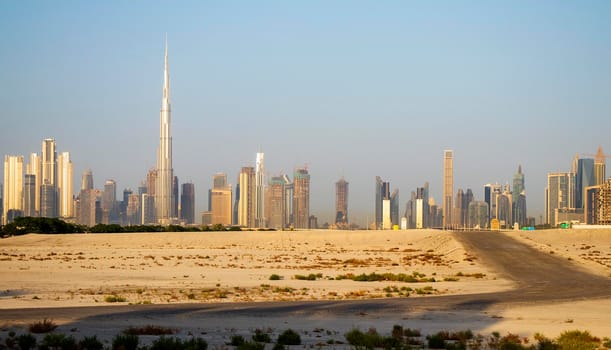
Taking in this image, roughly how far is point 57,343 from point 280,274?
109 ft

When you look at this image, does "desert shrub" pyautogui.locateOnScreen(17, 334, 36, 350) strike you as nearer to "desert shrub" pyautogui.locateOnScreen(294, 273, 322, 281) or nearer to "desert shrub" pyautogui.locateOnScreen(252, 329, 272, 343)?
"desert shrub" pyautogui.locateOnScreen(252, 329, 272, 343)

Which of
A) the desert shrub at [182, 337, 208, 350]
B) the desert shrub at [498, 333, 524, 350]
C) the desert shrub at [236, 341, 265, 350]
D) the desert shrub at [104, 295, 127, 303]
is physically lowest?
the desert shrub at [104, 295, 127, 303]

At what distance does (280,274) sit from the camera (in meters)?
52.6

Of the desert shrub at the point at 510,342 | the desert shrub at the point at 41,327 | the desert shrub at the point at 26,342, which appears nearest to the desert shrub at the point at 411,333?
the desert shrub at the point at 510,342

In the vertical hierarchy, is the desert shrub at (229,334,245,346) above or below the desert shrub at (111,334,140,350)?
below

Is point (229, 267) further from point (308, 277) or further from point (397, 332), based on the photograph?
point (397, 332)

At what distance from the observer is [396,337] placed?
23000 mm

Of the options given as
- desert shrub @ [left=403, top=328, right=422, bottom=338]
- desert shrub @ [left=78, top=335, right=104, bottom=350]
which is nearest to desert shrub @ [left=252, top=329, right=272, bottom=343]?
desert shrub @ [left=403, top=328, right=422, bottom=338]

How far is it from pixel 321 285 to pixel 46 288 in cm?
1429

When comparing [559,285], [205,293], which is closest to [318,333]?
[205,293]

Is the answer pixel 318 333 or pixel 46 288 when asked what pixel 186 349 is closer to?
pixel 318 333

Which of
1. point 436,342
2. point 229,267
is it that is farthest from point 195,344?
point 229,267

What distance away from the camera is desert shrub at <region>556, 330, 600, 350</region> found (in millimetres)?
21625

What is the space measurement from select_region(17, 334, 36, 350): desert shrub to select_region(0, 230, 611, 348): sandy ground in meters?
2.58
